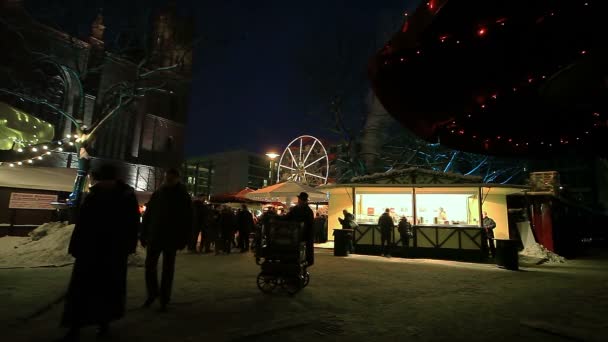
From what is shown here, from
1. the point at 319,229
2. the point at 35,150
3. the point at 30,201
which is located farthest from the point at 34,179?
the point at 319,229

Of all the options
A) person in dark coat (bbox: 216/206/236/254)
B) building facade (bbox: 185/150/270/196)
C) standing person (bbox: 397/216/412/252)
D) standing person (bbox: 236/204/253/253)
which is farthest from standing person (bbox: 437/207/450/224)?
building facade (bbox: 185/150/270/196)

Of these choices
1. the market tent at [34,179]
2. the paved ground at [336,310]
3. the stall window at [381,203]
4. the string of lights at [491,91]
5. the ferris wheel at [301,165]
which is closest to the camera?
the paved ground at [336,310]

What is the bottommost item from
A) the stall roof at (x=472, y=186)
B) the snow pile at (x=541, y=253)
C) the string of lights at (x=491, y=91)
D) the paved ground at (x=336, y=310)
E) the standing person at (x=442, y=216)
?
the paved ground at (x=336, y=310)

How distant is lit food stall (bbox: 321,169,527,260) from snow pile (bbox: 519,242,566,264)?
1.04 m

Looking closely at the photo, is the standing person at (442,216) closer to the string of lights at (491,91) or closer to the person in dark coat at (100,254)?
the string of lights at (491,91)

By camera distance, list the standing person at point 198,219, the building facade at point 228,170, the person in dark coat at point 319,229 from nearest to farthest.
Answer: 1. the standing person at point 198,219
2. the person in dark coat at point 319,229
3. the building facade at point 228,170

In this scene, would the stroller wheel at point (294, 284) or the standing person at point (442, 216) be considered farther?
the standing person at point (442, 216)

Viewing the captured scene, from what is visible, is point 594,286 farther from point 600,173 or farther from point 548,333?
point 600,173

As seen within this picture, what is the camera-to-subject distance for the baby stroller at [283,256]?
5398 mm

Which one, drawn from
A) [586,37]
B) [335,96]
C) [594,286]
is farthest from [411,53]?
[335,96]

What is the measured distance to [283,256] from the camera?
548 centimetres

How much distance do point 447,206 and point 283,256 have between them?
10185mm

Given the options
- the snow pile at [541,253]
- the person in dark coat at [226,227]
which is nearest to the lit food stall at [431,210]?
the snow pile at [541,253]

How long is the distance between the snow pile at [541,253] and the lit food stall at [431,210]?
3.41ft
